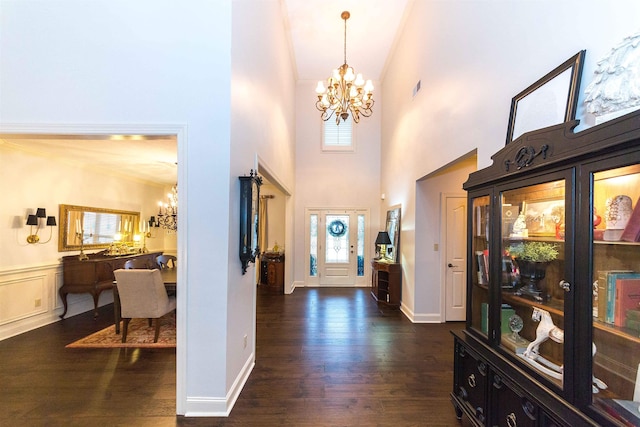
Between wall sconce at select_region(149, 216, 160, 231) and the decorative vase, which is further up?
wall sconce at select_region(149, 216, 160, 231)

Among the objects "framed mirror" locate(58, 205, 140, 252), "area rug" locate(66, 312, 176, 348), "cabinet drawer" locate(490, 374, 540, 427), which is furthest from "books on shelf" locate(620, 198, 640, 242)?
"framed mirror" locate(58, 205, 140, 252)

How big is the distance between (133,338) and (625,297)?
15.5 ft

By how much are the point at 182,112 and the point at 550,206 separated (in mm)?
2677

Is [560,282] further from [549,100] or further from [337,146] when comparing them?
[337,146]

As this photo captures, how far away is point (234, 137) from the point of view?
2.29m

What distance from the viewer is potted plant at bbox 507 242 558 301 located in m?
1.57

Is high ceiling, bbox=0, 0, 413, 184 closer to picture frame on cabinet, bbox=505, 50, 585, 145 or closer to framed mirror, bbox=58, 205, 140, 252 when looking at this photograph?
framed mirror, bbox=58, 205, 140, 252

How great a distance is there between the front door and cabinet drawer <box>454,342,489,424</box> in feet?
15.6

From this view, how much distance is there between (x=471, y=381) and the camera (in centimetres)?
196

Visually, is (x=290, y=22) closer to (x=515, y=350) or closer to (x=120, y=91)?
(x=120, y=91)

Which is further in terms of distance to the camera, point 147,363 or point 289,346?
point 289,346

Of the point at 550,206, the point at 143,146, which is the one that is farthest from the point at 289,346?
the point at 143,146

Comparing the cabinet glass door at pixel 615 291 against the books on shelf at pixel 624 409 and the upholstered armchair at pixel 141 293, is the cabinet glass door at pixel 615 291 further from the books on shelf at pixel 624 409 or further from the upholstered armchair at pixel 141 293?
the upholstered armchair at pixel 141 293

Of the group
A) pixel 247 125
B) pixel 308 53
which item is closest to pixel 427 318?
pixel 247 125
